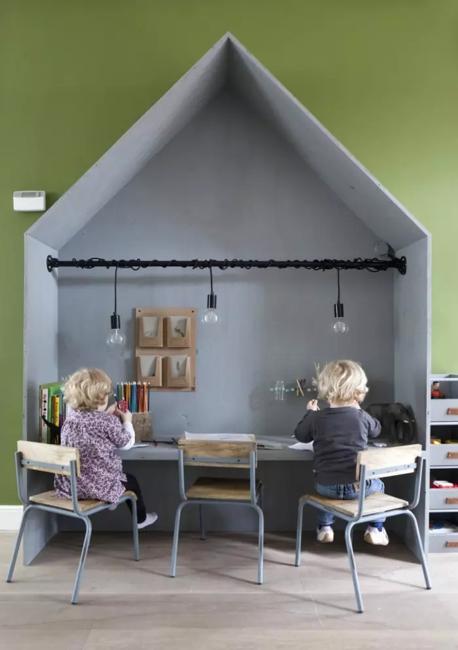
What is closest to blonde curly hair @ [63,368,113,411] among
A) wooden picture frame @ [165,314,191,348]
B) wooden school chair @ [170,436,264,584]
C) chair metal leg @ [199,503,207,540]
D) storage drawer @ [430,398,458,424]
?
wooden school chair @ [170,436,264,584]

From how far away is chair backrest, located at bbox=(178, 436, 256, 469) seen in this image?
305cm

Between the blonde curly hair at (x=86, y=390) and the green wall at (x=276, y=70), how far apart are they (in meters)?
1.03

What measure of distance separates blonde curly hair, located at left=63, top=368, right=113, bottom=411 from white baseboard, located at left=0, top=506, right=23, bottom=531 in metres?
1.13

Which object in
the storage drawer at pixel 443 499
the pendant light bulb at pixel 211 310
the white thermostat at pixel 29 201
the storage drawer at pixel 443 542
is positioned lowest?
the storage drawer at pixel 443 542

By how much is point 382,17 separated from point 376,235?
4.52 feet

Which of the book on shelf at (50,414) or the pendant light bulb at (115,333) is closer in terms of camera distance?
the book on shelf at (50,414)

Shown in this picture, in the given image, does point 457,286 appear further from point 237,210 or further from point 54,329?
point 54,329

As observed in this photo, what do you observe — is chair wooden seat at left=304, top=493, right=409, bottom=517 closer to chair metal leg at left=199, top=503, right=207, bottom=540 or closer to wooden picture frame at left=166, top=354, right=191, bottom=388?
chair metal leg at left=199, top=503, right=207, bottom=540

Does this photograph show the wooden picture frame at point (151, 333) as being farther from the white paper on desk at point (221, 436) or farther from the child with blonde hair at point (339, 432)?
the child with blonde hair at point (339, 432)

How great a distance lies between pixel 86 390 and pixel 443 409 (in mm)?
2021

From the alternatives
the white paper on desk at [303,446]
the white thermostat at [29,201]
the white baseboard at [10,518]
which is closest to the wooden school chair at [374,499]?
the white paper on desk at [303,446]

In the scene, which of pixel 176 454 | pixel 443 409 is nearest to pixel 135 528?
pixel 176 454

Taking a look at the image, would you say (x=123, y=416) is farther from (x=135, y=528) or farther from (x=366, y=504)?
(x=366, y=504)

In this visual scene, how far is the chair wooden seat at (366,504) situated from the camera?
9.63 ft
